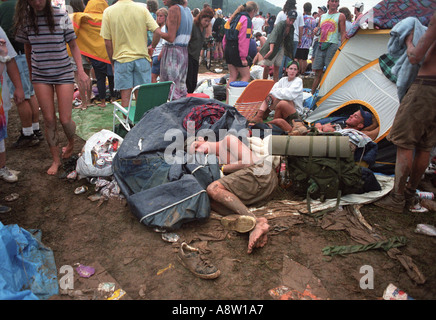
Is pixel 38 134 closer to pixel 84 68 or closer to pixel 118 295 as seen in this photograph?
pixel 84 68

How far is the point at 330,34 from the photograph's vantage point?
6.25 meters

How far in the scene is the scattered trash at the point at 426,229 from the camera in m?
2.71

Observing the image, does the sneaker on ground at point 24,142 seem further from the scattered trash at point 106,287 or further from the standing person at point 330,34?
the standing person at point 330,34

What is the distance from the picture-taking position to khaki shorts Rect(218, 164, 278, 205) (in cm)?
293

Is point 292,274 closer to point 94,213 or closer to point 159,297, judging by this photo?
point 159,297

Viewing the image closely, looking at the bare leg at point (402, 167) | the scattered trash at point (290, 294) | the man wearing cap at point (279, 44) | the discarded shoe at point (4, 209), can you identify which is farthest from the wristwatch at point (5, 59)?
the man wearing cap at point (279, 44)

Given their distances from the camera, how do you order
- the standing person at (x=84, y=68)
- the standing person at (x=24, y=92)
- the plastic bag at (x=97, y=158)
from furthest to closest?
the standing person at (x=84, y=68) → the standing person at (x=24, y=92) → the plastic bag at (x=97, y=158)

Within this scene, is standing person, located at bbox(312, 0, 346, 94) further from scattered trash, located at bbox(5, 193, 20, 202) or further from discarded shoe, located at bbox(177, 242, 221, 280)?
scattered trash, located at bbox(5, 193, 20, 202)

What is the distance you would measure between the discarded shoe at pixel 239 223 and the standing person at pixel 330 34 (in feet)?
16.7

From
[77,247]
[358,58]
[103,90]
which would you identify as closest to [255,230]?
[77,247]

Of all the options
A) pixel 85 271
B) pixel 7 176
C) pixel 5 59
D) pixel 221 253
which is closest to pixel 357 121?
pixel 221 253

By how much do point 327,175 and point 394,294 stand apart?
1.26 metres

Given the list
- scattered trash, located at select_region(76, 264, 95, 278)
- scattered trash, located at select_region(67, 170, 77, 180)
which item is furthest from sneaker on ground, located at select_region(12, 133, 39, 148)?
scattered trash, located at select_region(76, 264, 95, 278)

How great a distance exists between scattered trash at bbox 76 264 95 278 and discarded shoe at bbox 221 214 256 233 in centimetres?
119
